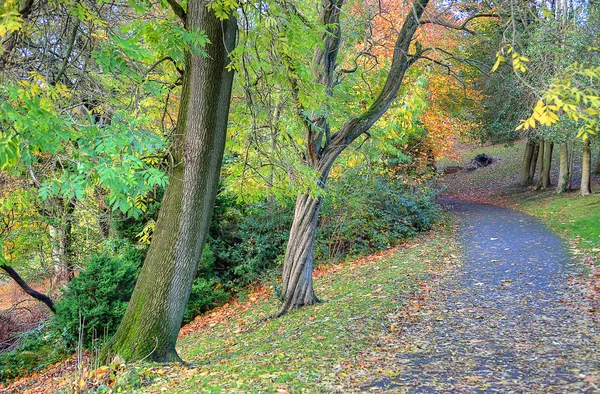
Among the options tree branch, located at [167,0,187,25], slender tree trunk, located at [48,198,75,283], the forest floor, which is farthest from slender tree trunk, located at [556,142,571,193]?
slender tree trunk, located at [48,198,75,283]

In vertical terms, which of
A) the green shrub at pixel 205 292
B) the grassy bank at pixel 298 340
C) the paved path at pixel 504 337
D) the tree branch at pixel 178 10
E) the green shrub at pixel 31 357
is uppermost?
the tree branch at pixel 178 10

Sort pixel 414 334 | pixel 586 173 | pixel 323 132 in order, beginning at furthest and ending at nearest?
1. pixel 586 173
2. pixel 323 132
3. pixel 414 334

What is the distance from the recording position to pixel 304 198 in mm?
7555

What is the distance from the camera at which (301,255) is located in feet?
24.8

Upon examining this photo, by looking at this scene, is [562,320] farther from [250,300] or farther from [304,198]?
[250,300]

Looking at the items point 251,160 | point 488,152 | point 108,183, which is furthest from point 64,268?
point 488,152

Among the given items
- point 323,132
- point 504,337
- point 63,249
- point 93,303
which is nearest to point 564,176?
point 323,132

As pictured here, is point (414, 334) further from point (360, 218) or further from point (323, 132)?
point (360, 218)

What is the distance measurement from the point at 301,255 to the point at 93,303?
4396mm

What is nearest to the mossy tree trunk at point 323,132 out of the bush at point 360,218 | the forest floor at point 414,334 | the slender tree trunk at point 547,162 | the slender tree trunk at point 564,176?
the forest floor at point 414,334

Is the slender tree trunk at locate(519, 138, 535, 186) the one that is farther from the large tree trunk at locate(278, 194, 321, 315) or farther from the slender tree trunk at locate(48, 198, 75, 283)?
the slender tree trunk at locate(48, 198, 75, 283)

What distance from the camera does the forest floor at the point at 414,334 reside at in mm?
4164

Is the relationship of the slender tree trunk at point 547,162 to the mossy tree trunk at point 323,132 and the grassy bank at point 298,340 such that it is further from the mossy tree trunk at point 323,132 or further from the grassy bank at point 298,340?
the mossy tree trunk at point 323,132

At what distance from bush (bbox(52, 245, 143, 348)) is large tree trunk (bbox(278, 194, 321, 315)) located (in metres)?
3.50
